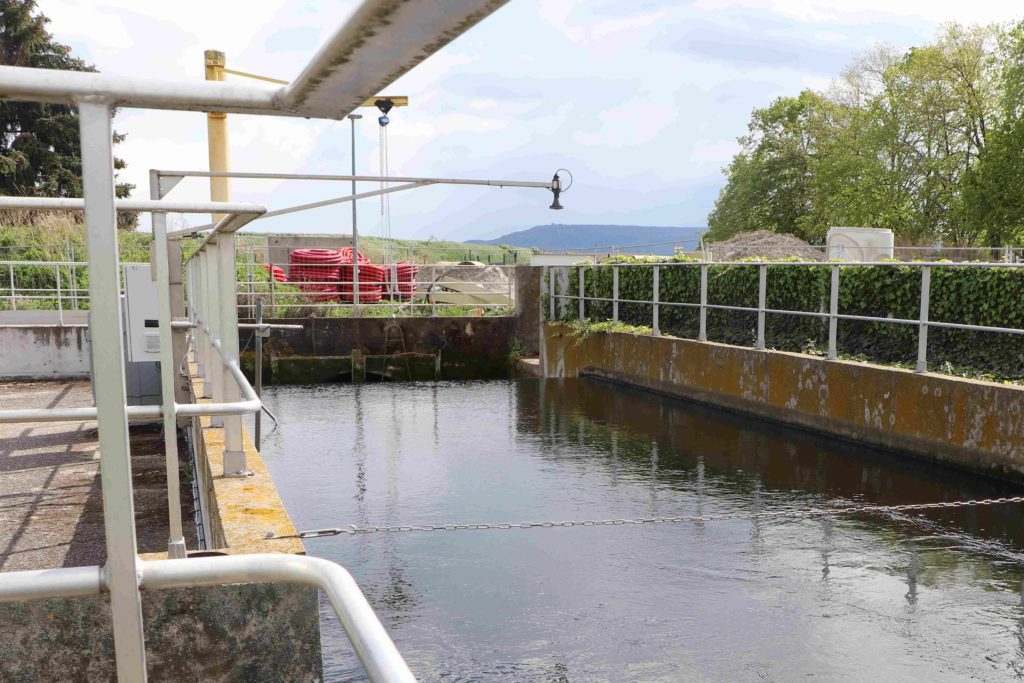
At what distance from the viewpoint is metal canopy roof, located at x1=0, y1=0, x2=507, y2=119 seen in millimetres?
1095

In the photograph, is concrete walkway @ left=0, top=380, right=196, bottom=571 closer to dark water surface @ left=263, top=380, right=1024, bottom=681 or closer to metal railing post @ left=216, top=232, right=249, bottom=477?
metal railing post @ left=216, top=232, right=249, bottom=477

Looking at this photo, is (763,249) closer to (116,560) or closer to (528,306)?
(528,306)

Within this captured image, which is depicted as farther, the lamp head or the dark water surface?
the lamp head

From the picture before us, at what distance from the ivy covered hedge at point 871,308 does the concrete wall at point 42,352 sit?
797cm

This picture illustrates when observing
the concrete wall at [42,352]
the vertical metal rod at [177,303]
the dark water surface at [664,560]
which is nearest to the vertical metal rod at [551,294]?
the dark water surface at [664,560]

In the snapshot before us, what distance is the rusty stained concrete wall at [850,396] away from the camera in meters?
7.45

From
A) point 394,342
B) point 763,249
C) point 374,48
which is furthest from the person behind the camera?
point 763,249

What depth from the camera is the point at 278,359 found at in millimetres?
16953

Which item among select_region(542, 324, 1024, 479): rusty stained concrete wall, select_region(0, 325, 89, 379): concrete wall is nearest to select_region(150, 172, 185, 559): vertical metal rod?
select_region(542, 324, 1024, 479): rusty stained concrete wall

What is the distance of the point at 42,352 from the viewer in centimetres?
1262

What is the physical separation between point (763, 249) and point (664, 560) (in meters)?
22.7

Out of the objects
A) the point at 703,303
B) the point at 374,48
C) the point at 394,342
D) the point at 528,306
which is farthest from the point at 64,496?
the point at 528,306

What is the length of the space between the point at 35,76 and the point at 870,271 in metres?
9.91

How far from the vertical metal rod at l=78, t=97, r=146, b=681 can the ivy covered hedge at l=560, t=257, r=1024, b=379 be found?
8.17 meters
